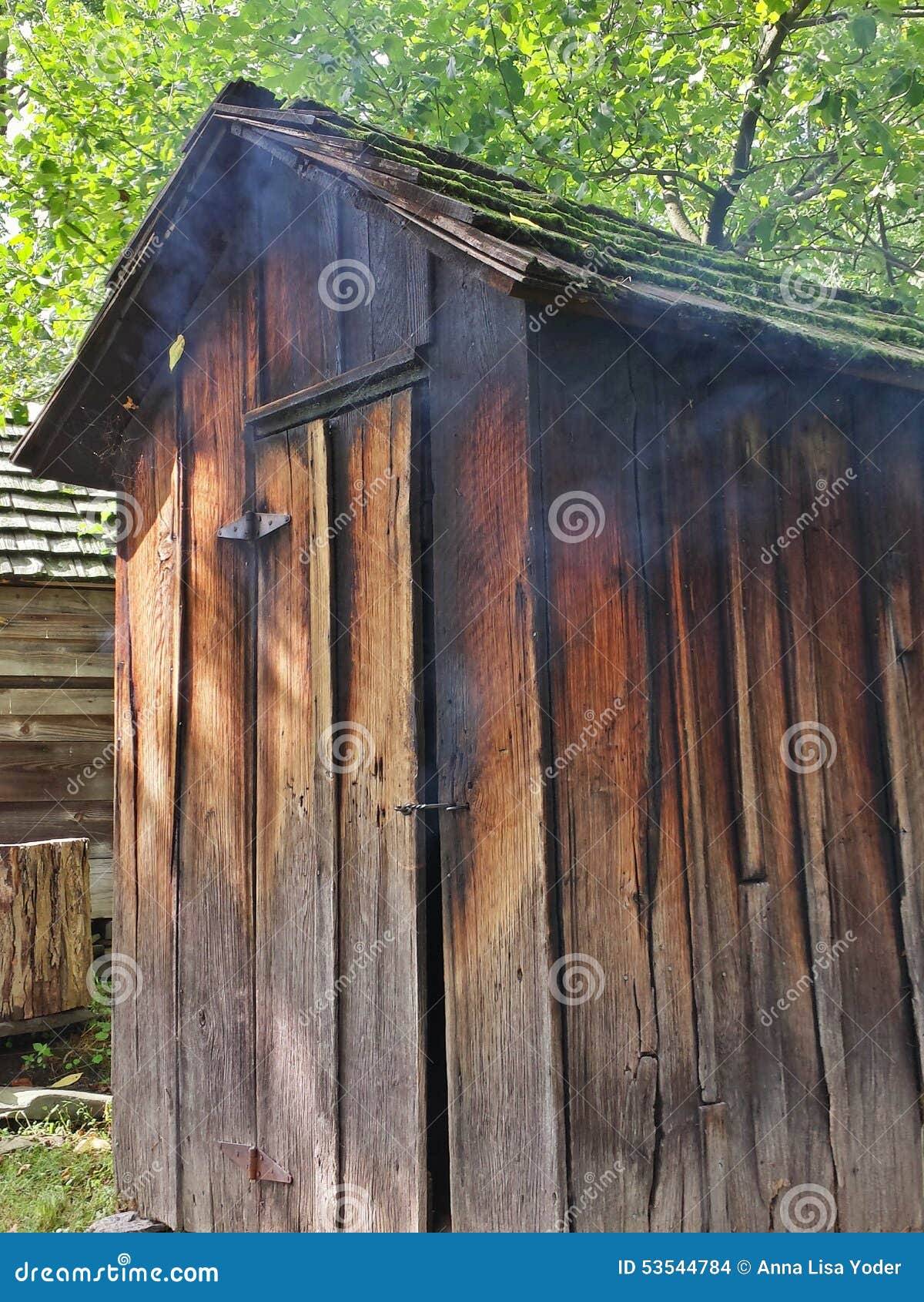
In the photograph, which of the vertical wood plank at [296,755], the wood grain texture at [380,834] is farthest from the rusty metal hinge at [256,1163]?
the wood grain texture at [380,834]

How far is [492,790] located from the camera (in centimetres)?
324

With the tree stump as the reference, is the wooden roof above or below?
above

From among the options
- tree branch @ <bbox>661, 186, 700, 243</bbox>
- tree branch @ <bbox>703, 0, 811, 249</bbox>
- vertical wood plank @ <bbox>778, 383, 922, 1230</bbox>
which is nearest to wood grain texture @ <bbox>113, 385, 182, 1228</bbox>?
vertical wood plank @ <bbox>778, 383, 922, 1230</bbox>

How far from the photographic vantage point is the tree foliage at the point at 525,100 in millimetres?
7152

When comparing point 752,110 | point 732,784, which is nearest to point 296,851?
point 732,784

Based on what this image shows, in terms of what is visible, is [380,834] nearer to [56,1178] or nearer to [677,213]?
[56,1178]

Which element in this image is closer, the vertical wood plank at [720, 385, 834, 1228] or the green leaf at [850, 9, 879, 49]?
the vertical wood plank at [720, 385, 834, 1228]

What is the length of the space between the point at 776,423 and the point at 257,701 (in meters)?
2.17

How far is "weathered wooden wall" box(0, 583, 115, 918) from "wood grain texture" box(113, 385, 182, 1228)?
3.75 meters

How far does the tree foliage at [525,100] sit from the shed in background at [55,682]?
1.36 meters

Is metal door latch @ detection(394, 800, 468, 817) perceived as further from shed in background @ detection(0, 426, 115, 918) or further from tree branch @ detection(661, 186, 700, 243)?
tree branch @ detection(661, 186, 700, 243)

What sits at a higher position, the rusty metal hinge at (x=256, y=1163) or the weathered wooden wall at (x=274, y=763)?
the weathered wooden wall at (x=274, y=763)

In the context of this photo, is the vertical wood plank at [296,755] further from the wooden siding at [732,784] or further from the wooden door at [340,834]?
the wooden siding at [732,784]

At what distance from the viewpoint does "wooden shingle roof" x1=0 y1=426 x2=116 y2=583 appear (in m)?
8.57
